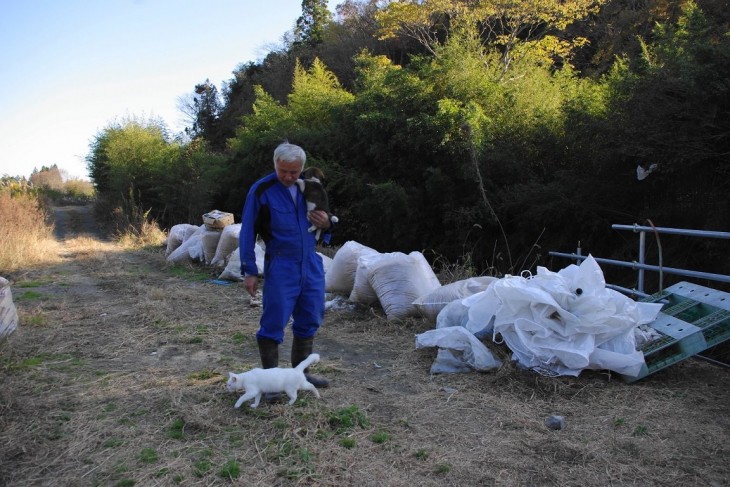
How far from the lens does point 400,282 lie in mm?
4707

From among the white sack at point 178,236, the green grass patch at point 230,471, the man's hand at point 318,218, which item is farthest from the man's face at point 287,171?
the white sack at point 178,236

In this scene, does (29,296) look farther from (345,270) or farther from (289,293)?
(289,293)

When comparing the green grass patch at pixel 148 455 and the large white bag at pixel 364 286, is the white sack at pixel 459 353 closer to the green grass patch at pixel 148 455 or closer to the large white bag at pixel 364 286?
the large white bag at pixel 364 286

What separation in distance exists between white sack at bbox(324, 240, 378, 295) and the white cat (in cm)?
273

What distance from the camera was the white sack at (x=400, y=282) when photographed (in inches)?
182

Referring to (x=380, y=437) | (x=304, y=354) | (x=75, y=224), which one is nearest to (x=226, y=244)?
(x=304, y=354)

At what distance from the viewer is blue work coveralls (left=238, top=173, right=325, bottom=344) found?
2824mm

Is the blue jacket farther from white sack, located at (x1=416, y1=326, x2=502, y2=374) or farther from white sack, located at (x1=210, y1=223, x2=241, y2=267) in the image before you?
white sack, located at (x1=210, y1=223, x2=241, y2=267)

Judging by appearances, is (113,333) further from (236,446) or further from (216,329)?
(236,446)

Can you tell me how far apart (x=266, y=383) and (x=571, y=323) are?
72.0 inches

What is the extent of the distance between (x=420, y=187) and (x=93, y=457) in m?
8.93

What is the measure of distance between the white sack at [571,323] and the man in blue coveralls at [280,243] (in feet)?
4.30

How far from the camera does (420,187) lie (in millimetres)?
10648

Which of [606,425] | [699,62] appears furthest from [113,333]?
[699,62]
